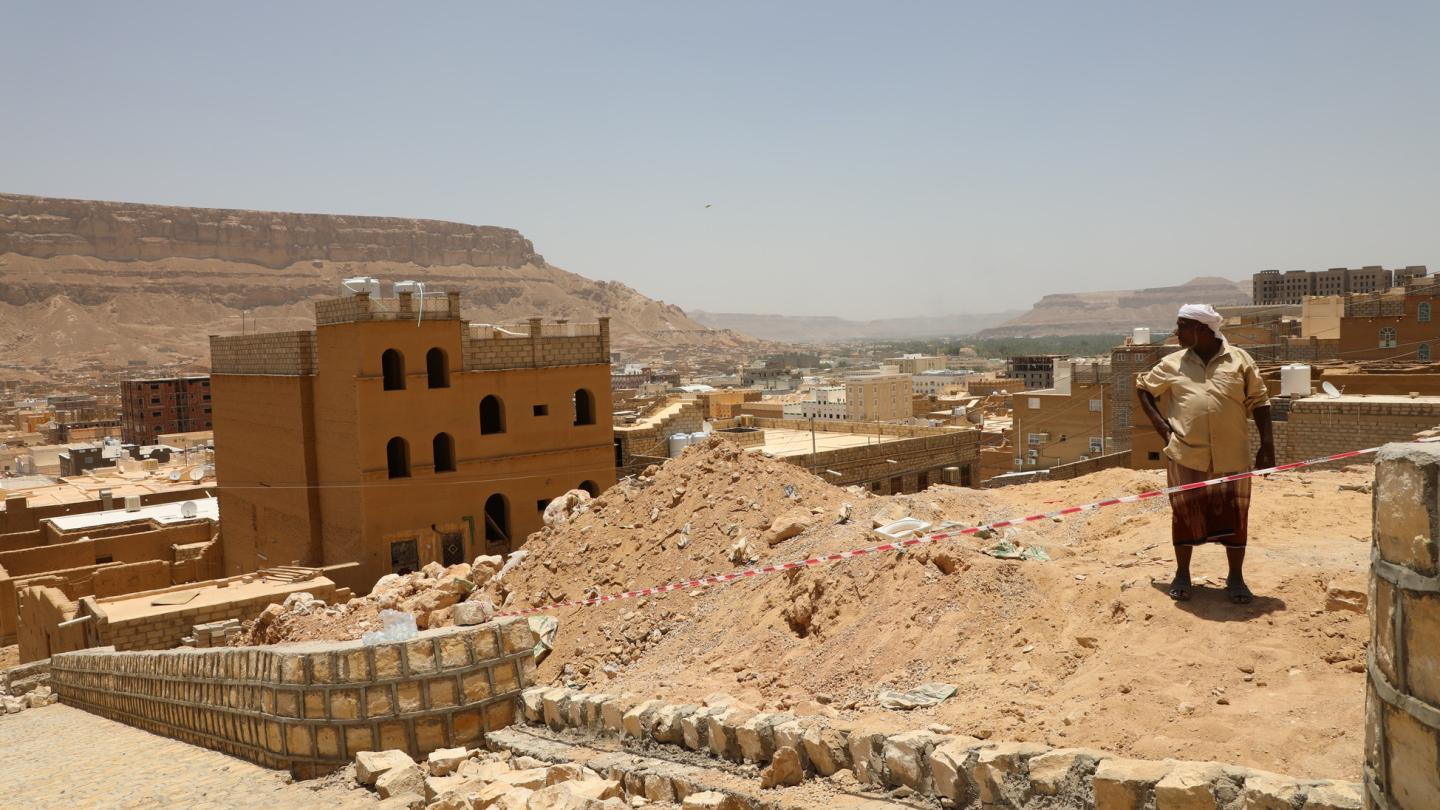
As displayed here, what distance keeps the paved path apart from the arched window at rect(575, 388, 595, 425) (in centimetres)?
1615

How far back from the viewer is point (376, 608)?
14305mm

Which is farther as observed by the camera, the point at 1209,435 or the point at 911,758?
the point at 1209,435


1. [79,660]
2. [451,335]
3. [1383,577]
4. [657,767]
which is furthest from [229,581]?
[1383,577]

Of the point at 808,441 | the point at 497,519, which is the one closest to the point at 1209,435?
the point at 497,519

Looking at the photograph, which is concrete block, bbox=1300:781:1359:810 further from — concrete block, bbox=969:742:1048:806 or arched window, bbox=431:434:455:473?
arched window, bbox=431:434:455:473

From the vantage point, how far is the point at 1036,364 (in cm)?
7981

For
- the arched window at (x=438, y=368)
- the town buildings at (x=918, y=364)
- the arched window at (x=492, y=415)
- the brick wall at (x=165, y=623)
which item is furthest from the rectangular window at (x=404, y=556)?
the town buildings at (x=918, y=364)

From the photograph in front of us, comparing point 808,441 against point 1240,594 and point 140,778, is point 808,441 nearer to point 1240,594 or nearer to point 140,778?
point 140,778

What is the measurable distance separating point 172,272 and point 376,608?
567 ft

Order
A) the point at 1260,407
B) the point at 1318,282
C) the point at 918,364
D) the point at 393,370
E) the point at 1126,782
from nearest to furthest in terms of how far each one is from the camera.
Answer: the point at 1126,782 < the point at 1260,407 < the point at 393,370 < the point at 1318,282 < the point at 918,364

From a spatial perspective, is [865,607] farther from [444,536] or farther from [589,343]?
[589,343]

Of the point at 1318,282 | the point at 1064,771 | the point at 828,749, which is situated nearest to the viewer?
the point at 1064,771

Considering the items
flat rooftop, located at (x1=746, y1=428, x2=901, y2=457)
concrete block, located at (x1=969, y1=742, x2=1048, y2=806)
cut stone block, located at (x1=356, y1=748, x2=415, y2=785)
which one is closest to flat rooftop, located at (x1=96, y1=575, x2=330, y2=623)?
cut stone block, located at (x1=356, y1=748, x2=415, y2=785)

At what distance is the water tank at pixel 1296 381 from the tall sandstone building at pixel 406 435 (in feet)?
53.8
